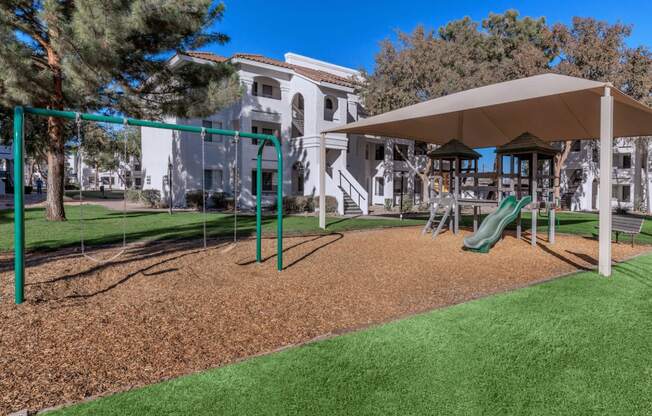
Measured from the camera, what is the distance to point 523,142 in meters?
11.9

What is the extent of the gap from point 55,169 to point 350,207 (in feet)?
46.3

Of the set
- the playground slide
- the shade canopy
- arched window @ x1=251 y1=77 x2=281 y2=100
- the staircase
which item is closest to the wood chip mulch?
the playground slide

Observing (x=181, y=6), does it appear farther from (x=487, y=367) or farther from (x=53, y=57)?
(x=487, y=367)

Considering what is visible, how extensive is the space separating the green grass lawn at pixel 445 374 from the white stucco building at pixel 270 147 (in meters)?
18.5

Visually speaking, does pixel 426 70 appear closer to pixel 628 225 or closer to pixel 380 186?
pixel 380 186

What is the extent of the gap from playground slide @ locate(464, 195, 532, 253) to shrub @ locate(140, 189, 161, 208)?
832 inches

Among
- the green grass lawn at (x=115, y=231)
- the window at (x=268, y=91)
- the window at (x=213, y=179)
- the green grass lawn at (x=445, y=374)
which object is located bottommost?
the green grass lawn at (x=445, y=374)

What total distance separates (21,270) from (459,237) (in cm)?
1061

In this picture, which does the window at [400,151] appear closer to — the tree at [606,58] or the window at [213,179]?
the tree at [606,58]

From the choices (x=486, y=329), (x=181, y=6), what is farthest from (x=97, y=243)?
(x=486, y=329)

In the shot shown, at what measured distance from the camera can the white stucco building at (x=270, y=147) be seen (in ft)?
82.5

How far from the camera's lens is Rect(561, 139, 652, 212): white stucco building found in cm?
3062

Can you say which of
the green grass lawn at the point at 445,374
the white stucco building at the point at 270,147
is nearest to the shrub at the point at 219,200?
the white stucco building at the point at 270,147


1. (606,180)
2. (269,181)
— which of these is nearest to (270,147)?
(269,181)
